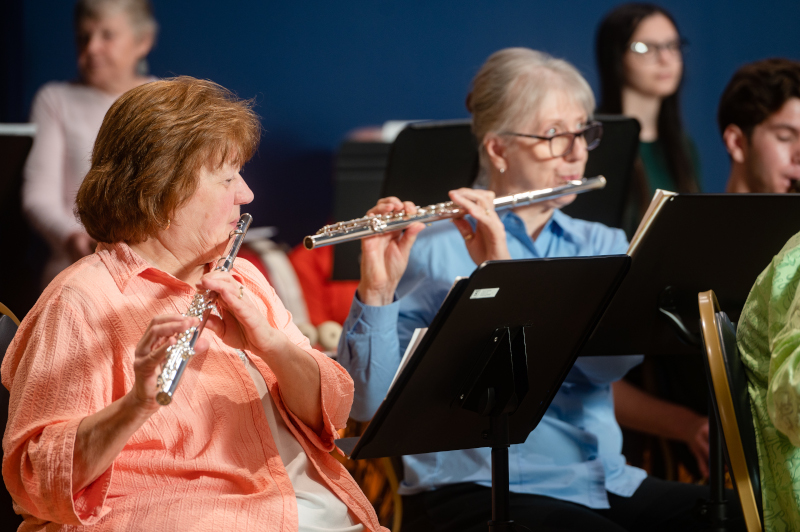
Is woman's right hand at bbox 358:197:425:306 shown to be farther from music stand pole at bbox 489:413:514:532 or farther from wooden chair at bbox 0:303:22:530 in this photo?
wooden chair at bbox 0:303:22:530

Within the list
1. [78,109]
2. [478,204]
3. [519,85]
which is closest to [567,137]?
[519,85]

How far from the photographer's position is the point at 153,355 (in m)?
0.99

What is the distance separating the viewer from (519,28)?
3.25 m

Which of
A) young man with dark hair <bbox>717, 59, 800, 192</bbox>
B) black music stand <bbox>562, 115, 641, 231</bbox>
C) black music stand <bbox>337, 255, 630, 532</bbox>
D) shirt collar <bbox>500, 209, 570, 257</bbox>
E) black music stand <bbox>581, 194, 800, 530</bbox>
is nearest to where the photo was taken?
black music stand <bbox>337, 255, 630, 532</bbox>

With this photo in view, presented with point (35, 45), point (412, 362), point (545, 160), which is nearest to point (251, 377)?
point (412, 362)

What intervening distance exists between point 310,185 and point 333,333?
702 mm

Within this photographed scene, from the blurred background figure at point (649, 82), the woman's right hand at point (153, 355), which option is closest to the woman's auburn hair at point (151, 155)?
the woman's right hand at point (153, 355)

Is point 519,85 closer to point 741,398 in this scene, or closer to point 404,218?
point 404,218

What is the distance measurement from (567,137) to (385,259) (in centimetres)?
62

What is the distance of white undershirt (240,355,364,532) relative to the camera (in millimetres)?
1250

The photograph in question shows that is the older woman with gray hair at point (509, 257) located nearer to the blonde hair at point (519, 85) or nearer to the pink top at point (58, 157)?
the blonde hair at point (519, 85)

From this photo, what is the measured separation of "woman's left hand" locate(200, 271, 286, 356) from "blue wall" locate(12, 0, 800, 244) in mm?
1875

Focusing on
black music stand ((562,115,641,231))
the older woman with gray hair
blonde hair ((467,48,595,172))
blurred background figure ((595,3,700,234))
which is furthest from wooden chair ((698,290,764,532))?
blurred background figure ((595,3,700,234))

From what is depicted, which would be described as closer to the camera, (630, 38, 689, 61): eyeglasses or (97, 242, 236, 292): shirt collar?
(97, 242, 236, 292): shirt collar
